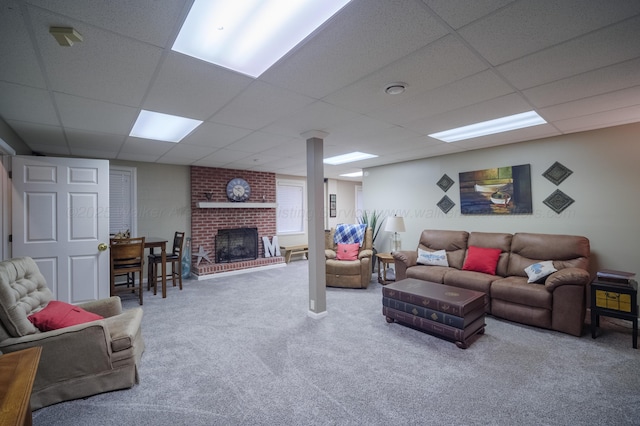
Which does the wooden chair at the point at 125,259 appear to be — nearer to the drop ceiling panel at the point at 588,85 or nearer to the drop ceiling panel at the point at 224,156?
the drop ceiling panel at the point at 224,156

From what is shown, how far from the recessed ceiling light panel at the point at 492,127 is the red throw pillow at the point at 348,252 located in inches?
93.5

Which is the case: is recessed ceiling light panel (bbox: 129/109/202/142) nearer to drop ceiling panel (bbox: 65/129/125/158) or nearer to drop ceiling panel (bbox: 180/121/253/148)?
drop ceiling panel (bbox: 180/121/253/148)

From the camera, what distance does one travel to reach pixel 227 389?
213 cm

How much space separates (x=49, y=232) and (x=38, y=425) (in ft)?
8.21

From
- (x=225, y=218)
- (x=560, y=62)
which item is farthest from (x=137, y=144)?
(x=560, y=62)

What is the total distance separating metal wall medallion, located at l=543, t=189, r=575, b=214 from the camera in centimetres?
376

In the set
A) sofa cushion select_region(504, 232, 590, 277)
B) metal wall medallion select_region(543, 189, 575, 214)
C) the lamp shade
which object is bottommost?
sofa cushion select_region(504, 232, 590, 277)

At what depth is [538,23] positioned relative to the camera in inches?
58.9

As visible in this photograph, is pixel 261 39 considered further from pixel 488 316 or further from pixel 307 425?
pixel 488 316

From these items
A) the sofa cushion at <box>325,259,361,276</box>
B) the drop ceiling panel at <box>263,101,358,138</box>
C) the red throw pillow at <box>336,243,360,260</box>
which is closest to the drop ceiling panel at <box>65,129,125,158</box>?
the drop ceiling panel at <box>263,101,358,138</box>

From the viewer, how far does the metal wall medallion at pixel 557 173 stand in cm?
376

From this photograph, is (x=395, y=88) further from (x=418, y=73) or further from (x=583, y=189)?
(x=583, y=189)

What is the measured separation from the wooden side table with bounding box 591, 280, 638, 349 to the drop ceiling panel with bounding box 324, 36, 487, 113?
2.62m

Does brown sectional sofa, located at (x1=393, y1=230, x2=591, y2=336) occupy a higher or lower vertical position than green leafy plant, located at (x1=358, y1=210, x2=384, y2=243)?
lower
